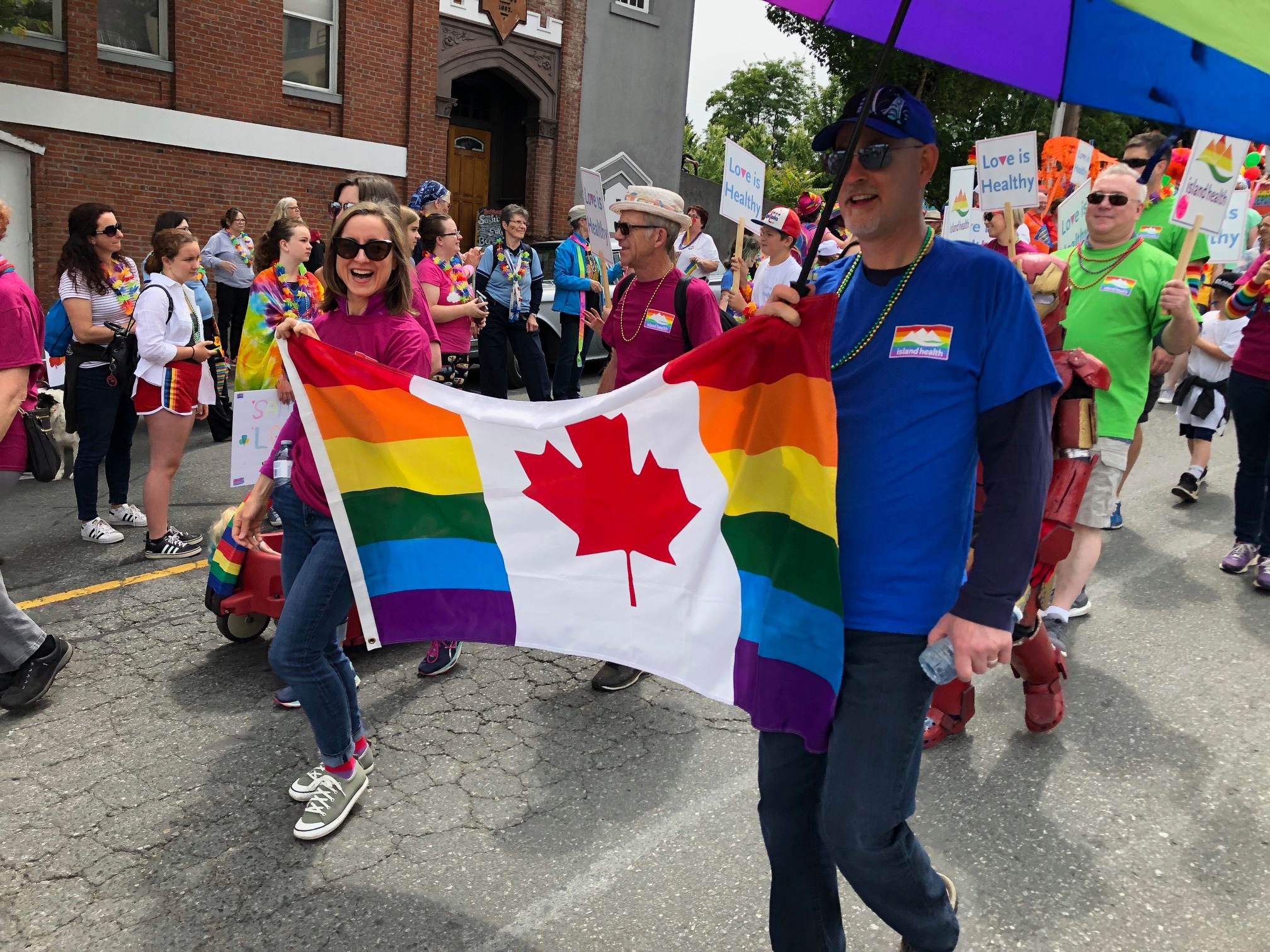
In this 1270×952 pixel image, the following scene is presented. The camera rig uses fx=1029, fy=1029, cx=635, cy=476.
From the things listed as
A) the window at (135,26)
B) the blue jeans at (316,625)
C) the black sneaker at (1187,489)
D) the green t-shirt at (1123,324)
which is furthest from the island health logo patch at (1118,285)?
the window at (135,26)

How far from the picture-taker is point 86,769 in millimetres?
3588

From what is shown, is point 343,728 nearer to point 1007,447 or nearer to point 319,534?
point 319,534

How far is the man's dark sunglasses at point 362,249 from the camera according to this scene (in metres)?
3.39

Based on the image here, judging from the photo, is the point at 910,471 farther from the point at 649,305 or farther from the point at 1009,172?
the point at 1009,172

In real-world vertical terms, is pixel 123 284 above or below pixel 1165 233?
below

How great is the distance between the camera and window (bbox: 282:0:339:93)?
609 inches

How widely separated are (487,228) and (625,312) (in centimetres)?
1454

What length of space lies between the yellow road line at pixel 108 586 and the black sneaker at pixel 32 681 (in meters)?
0.99

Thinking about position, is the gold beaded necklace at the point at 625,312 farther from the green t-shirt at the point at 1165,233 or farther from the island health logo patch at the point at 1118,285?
the green t-shirt at the point at 1165,233

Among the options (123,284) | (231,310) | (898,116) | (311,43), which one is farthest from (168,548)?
(311,43)

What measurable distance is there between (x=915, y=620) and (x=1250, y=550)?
205 inches

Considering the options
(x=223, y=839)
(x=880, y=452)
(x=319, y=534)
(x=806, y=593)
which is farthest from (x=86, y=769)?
(x=880, y=452)

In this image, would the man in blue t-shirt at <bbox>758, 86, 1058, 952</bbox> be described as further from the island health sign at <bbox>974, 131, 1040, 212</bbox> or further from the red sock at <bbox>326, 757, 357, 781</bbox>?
the island health sign at <bbox>974, 131, 1040, 212</bbox>

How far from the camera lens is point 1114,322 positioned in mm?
4648
